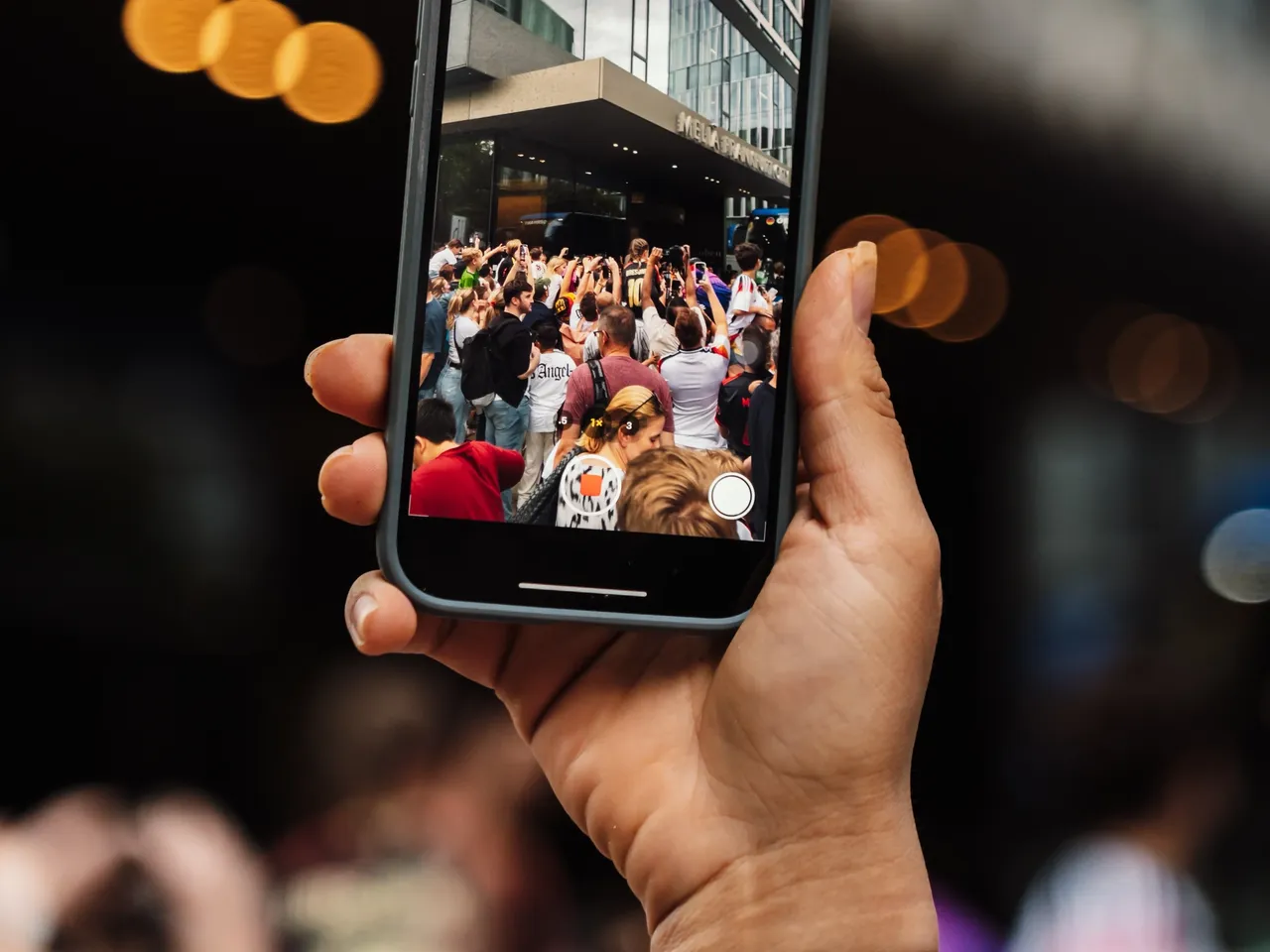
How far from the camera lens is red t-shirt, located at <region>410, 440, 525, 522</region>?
1.56ft

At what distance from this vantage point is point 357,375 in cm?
51

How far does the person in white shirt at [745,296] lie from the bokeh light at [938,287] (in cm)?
90

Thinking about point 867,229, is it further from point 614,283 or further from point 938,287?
point 614,283

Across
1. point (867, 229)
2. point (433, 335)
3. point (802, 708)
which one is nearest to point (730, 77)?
point (433, 335)

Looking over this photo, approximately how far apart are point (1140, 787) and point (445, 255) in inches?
58.5

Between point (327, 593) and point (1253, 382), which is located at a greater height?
point (1253, 382)

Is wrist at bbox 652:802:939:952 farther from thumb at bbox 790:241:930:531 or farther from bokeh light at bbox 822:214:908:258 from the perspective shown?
bokeh light at bbox 822:214:908:258

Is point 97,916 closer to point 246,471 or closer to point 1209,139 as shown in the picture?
point 246,471

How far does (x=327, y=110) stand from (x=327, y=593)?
2.41 feet

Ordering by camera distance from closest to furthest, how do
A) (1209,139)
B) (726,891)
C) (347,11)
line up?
(726,891) → (347,11) → (1209,139)

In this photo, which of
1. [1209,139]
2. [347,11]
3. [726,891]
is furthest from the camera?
[1209,139]

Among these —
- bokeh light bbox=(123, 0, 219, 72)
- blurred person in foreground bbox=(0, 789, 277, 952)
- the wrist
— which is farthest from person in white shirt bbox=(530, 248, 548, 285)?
blurred person in foreground bbox=(0, 789, 277, 952)

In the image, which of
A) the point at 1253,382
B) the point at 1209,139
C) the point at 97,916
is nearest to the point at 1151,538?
the point at 1253,382

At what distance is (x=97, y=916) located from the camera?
46.5 inches
